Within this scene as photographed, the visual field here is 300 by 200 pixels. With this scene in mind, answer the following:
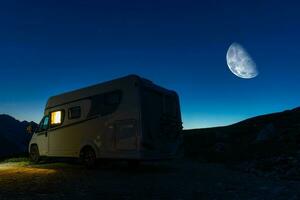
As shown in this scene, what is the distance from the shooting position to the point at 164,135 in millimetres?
14805

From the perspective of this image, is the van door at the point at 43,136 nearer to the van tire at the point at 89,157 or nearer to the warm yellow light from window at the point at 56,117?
the warm yellow light from window at the point at 56,117

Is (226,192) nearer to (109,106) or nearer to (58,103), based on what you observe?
(109,106)

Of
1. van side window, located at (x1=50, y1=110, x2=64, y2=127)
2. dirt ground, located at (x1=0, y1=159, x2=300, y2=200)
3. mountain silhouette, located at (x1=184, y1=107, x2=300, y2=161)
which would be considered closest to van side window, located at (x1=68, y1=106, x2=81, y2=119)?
van side window, located at (x1=50, y1=110, x2=64, y2=127)

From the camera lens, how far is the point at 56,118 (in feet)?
57.2

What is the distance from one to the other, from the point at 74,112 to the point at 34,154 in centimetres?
449

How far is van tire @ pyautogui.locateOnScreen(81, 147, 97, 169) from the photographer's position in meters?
15.3

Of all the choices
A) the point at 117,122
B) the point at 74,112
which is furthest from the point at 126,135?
the point at 74,112

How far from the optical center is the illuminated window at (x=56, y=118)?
17141 millimetres

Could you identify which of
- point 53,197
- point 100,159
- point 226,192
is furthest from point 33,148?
point 226,192

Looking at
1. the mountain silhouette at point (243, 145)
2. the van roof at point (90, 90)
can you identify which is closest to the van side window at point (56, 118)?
the van roof at point (90, 90)

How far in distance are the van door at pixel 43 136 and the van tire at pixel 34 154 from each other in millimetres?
387

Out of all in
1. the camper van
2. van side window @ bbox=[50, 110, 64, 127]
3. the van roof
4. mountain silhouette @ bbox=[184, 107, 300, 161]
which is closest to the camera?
the camper van

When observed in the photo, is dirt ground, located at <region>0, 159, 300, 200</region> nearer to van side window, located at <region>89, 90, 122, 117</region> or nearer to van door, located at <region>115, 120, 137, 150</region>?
van door, located at <region>115, 120, 137, 150</region>

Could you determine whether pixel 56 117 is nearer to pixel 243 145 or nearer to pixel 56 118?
pixel 56 118
